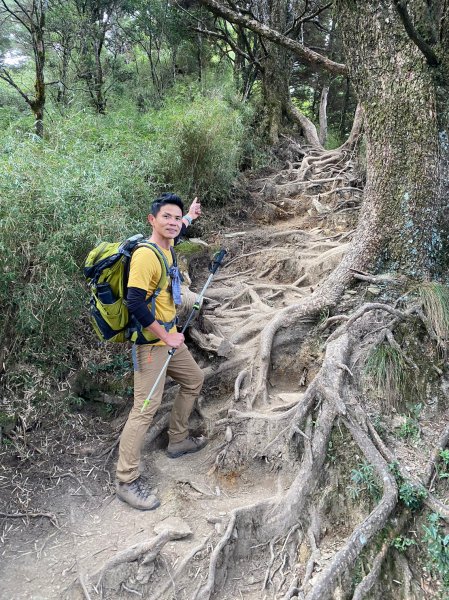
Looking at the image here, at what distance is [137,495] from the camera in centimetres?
346

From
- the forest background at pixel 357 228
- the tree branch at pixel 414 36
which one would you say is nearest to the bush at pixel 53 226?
the forest background at pixel 357 228

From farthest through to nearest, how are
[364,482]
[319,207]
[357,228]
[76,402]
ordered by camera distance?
[319,207] → [357,228] → [76,402] → [364,482]

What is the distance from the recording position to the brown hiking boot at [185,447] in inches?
156

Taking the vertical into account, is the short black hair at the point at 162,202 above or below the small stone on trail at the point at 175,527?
above

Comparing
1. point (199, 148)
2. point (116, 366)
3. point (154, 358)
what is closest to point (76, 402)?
point (116, 366)

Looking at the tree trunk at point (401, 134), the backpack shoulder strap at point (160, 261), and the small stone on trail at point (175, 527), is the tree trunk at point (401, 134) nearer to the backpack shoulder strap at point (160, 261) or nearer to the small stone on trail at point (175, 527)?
the backpack shoulder strap at point (160, 261)

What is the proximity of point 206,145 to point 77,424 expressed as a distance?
199 inches

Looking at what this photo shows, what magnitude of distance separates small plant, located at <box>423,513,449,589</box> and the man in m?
1.92

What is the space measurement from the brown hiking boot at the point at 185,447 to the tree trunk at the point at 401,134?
92.1 inches

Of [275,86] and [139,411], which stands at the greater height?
[275,86]

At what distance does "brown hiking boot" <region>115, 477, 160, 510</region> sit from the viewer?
11.3ft

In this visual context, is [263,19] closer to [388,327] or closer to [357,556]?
[388,327]

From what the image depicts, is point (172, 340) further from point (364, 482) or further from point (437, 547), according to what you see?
point (437, 547)

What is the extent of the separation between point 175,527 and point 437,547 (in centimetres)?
171
